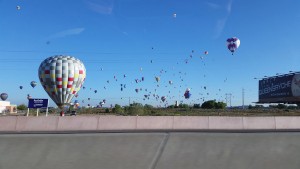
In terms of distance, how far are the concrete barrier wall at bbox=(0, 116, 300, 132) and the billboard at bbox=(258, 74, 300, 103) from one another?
86.8 metres

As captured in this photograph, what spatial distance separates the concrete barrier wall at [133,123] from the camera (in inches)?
1094

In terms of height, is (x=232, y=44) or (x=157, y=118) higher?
(x=232, y=44)

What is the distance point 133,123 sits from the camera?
2875cm

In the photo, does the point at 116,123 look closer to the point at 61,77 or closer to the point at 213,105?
the point at 61,77

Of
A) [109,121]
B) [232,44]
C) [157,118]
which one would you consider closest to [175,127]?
[157,118]

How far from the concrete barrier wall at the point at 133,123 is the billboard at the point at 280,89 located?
86.8 m

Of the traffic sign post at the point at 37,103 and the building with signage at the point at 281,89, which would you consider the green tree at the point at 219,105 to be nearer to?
the building with signage at the point at 281,89

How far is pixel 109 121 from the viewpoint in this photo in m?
28.0

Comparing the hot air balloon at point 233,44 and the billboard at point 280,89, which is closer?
the hot air balloon at point 233,44

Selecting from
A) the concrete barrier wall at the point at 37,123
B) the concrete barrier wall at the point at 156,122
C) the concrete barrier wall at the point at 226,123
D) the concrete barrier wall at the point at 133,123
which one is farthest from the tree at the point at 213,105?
the concrete barrier wall at the point at 37,123
